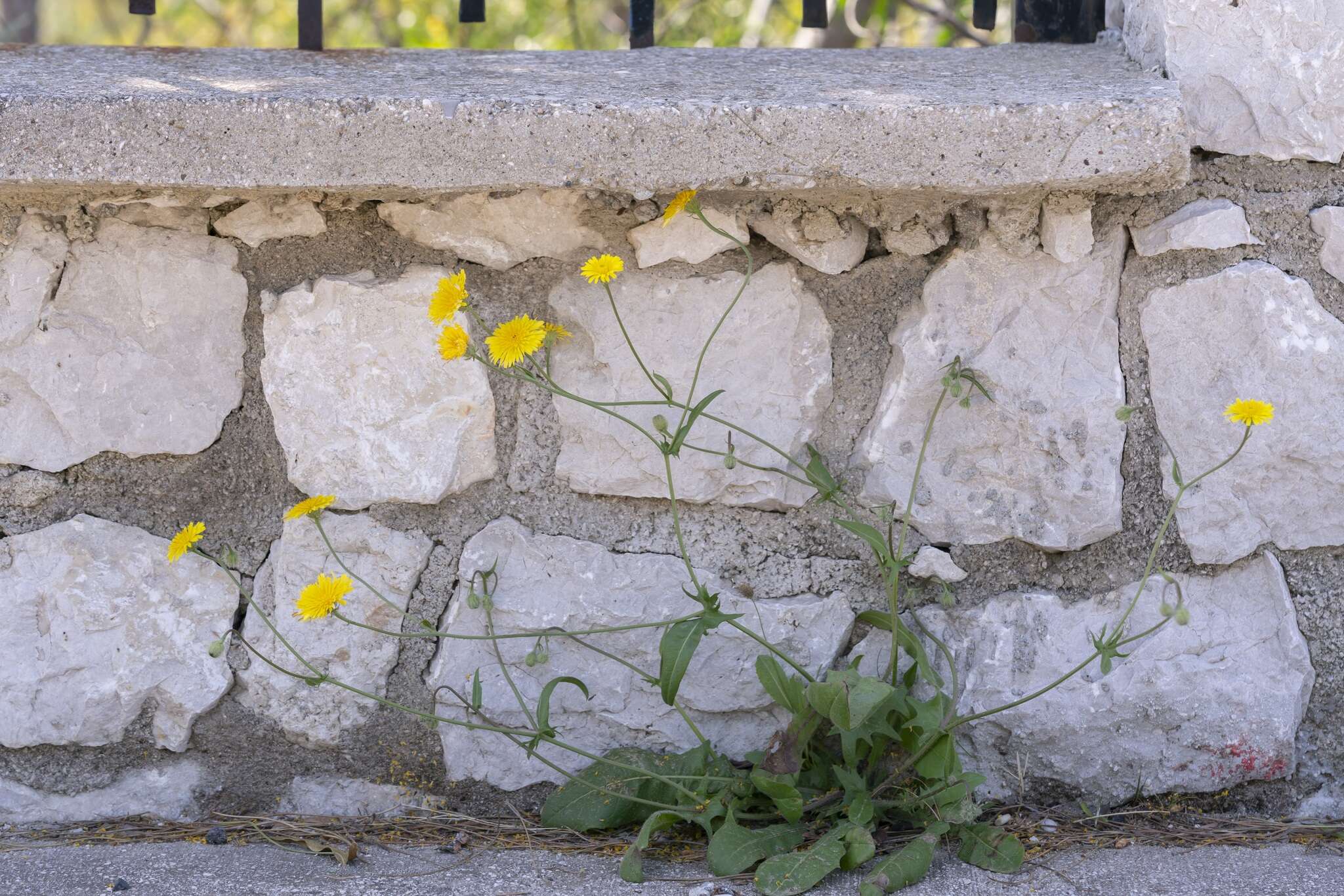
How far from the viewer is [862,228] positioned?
4.89 ft

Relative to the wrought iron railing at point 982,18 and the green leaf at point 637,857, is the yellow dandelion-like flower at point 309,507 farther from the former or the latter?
the wrought iron railing at point 982,18

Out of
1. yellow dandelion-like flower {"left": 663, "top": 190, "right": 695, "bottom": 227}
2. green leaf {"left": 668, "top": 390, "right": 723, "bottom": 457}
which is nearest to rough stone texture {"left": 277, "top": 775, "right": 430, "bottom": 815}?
green leaf {"left": 668, "top": 390, "right": 723, "bottom": 457}

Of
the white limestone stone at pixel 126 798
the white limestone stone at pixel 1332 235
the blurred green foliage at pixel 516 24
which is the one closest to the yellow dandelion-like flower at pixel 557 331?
the white limestone stone at pixel 126 798

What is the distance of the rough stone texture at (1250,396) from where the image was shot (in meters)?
1.44

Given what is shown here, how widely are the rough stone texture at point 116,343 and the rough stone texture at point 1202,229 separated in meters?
1.18

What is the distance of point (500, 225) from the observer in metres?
1.48

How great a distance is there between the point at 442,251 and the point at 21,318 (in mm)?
546

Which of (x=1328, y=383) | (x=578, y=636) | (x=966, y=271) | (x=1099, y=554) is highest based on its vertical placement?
(x=966, y=271)

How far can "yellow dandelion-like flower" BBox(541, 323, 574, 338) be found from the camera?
143 cm

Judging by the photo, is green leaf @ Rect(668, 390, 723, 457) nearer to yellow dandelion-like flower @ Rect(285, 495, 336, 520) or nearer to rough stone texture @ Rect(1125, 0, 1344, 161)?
yellow dandelion-like flower @ Rect(285, 495, 336, 520)

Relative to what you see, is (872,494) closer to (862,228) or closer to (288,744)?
(862,228)

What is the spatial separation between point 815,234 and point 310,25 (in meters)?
0.84

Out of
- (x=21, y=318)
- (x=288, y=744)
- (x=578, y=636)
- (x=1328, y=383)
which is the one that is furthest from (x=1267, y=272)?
(x=21, y=318)

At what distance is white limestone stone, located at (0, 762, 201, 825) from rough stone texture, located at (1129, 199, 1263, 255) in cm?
144
